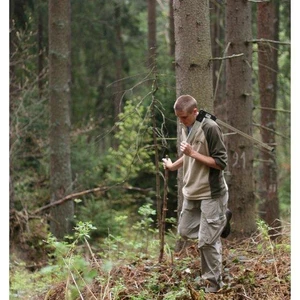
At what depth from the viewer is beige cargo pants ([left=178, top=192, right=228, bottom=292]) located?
6777 mm

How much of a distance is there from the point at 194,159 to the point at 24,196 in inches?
416

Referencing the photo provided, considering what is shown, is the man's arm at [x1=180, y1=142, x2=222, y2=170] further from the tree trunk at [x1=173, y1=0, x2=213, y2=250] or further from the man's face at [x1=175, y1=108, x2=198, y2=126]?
the tree trunk at [x1=173, y1=0, x2=213, y2=250]

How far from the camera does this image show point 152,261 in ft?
26.2

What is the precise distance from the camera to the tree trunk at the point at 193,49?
7535mm

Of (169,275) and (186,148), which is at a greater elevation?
(186,148)

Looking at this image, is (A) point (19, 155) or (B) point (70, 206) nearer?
(B) point (70, 206)

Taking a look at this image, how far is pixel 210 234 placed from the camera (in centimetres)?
677

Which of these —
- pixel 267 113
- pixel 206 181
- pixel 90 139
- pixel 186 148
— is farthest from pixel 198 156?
pixel 90 139

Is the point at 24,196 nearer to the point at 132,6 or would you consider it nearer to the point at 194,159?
the point at 194,159

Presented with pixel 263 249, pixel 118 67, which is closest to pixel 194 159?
pixel 263 249

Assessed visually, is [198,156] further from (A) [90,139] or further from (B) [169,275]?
(A) [90,139]

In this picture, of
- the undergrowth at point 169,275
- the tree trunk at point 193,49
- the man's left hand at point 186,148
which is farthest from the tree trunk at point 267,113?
the man's left hand at point 186,148

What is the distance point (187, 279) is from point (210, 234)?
705mm

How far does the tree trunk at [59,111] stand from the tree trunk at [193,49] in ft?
22.4
